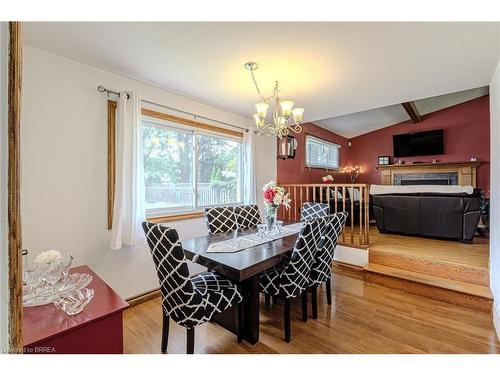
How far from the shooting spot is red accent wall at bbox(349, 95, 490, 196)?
19.9 ft

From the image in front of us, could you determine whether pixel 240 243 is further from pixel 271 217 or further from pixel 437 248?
pixel 437 248

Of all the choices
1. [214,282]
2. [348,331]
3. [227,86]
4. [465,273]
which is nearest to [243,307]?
[214,282]

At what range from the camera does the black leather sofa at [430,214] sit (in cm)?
348

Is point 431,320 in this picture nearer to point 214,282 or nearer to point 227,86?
point 214,282

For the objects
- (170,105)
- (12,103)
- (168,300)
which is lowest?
(168,300)

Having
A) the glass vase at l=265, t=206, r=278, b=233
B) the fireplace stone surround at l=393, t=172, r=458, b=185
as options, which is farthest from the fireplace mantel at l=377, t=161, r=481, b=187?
the glass vase at l=265, t=206, r=278, b=233

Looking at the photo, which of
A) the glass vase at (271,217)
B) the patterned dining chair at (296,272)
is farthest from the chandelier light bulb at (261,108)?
the patterned dining chair at (296,272)

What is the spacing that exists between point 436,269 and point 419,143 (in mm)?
5345

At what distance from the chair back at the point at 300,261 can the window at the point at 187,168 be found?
1.69 meters

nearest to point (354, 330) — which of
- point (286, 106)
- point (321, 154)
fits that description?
point (286, 106)

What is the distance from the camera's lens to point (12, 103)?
491 mm

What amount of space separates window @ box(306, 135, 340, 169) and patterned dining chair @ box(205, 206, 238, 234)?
3489mm
